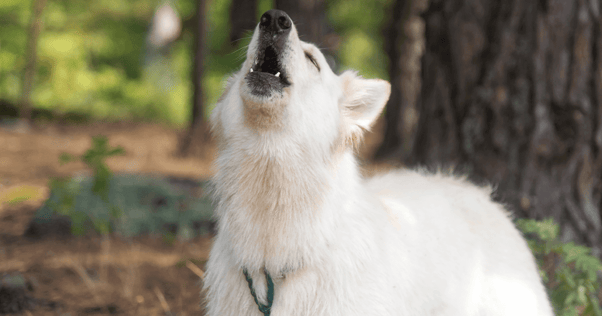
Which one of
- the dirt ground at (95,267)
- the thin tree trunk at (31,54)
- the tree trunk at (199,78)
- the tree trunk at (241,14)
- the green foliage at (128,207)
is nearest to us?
the dirt ground at (95,267)

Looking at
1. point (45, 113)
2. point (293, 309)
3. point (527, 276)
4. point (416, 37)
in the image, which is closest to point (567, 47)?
point (527, 276)

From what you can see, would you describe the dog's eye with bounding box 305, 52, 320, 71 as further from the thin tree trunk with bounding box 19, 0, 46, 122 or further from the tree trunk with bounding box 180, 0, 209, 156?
the thin tree trunk with bounding box 19, 0, 46, 122

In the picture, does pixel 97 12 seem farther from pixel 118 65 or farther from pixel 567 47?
pixel 567 47

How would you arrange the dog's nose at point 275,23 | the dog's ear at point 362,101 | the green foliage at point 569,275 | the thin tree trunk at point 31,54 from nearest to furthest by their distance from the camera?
the dog's nose at point 275,23 < the dog's ear at point 362,101 < the green foliage at point 569,275 < the thin tree trunk at point 31,54

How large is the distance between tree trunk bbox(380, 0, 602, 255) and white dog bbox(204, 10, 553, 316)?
138 cm

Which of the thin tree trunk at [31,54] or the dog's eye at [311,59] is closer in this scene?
the dog's eye at [311,59]

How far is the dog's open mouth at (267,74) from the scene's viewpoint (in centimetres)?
257

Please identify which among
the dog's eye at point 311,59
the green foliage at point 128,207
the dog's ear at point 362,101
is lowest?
the green foliage at point 128,207

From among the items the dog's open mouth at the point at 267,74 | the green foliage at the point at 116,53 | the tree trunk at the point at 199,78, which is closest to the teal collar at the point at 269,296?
the dog's open mouth at the point at 267,74

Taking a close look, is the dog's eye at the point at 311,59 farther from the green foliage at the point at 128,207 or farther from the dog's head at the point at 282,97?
the green foliage at the point at 128,207

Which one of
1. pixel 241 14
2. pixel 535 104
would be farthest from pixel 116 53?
pixel 535 104

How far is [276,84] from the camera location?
2.60 m

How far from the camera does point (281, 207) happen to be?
2.63 meters

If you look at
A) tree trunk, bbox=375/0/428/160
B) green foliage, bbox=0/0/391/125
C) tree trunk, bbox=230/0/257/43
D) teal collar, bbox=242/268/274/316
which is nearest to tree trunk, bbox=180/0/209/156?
tree trunk, bbox=230/0/257/43
